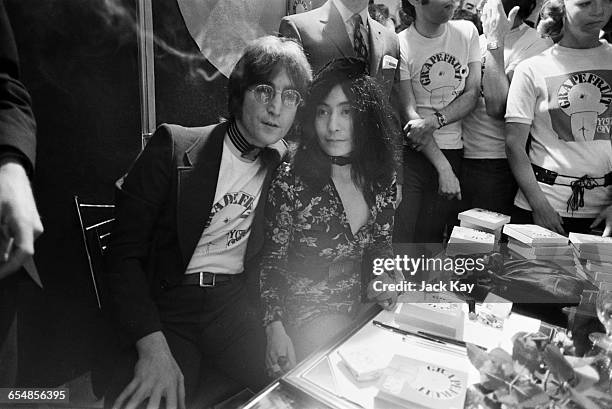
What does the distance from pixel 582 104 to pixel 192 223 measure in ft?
3.87

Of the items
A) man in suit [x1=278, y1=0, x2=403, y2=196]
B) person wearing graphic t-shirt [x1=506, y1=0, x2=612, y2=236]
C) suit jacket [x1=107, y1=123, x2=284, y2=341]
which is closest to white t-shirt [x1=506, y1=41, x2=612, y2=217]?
person wearing graphic t-shirt [x1=506, y1=0, x2=612, y2=236]

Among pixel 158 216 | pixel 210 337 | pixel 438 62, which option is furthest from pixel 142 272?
pixel 438 62

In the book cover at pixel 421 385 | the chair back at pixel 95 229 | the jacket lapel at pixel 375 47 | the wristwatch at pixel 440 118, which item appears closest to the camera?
the book cover at pixel 421 385

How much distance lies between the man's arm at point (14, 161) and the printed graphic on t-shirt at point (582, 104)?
1418 millimetres

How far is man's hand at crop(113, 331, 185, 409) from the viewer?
3.99 ft

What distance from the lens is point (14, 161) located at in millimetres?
1052

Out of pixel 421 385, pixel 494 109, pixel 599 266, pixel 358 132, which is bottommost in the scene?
pixel 421 385

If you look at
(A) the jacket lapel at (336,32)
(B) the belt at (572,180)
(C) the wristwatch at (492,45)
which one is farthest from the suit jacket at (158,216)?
(B) the belt at (572,180)

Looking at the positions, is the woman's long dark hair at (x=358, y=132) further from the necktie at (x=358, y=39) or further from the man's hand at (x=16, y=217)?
the man's hand at (x=16, y=217)

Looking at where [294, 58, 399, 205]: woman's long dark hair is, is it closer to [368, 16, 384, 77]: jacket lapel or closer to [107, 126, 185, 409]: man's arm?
[368, 16, 384, 77]: jacket lapel

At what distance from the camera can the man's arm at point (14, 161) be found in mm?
1025

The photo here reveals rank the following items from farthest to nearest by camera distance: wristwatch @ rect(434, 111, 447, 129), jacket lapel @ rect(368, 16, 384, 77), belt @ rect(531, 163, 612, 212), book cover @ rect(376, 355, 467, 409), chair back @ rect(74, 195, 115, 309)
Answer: belt @ rect(531, 163, 612, 212) → wristwatch @ rect(434, 111, 447, 129) → jacket lapel @ rect(368, 16, 384, 77) → chair back @ rect(74, 195, 115, 309) → book cover @ rect(376, 355, 467, 409)

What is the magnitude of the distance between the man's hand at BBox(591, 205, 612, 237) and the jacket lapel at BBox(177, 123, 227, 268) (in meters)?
1.19

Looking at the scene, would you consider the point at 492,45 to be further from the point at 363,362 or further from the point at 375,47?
the point at 363,362
